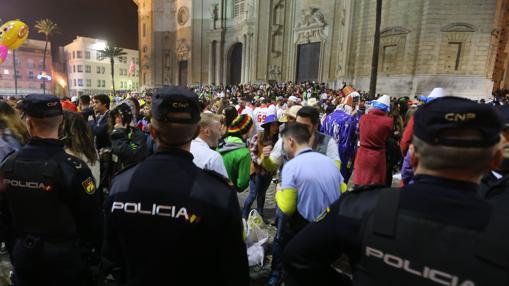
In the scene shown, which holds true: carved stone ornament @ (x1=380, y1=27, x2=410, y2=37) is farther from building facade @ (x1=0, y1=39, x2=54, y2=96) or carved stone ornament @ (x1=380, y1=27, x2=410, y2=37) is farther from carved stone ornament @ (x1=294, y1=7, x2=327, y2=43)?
building facade @ (x1=0, y1=39, x2=54, y2=96)

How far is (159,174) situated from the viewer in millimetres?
1492

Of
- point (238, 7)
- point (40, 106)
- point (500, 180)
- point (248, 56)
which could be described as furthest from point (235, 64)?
point (500, 180)

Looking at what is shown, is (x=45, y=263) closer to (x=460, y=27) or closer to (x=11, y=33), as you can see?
(x=11, y=33)

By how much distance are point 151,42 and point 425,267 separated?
50.8 m

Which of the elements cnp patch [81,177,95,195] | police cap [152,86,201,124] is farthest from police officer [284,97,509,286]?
cnp patch [81,177,95,195]

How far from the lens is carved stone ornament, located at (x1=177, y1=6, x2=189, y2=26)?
4200 centimetres

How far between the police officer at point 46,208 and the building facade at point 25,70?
74820 mm

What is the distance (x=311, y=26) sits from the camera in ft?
92.6

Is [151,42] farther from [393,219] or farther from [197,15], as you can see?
[393,219]

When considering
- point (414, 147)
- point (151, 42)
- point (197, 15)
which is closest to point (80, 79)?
point (151, 42)

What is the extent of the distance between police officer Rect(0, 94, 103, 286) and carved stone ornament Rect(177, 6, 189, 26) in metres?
44.2

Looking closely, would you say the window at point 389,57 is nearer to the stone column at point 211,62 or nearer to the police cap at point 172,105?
the stone column at point 211,62

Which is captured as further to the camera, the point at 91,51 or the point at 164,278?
the point at 91,51

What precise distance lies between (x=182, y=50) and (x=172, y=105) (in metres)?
45.2
